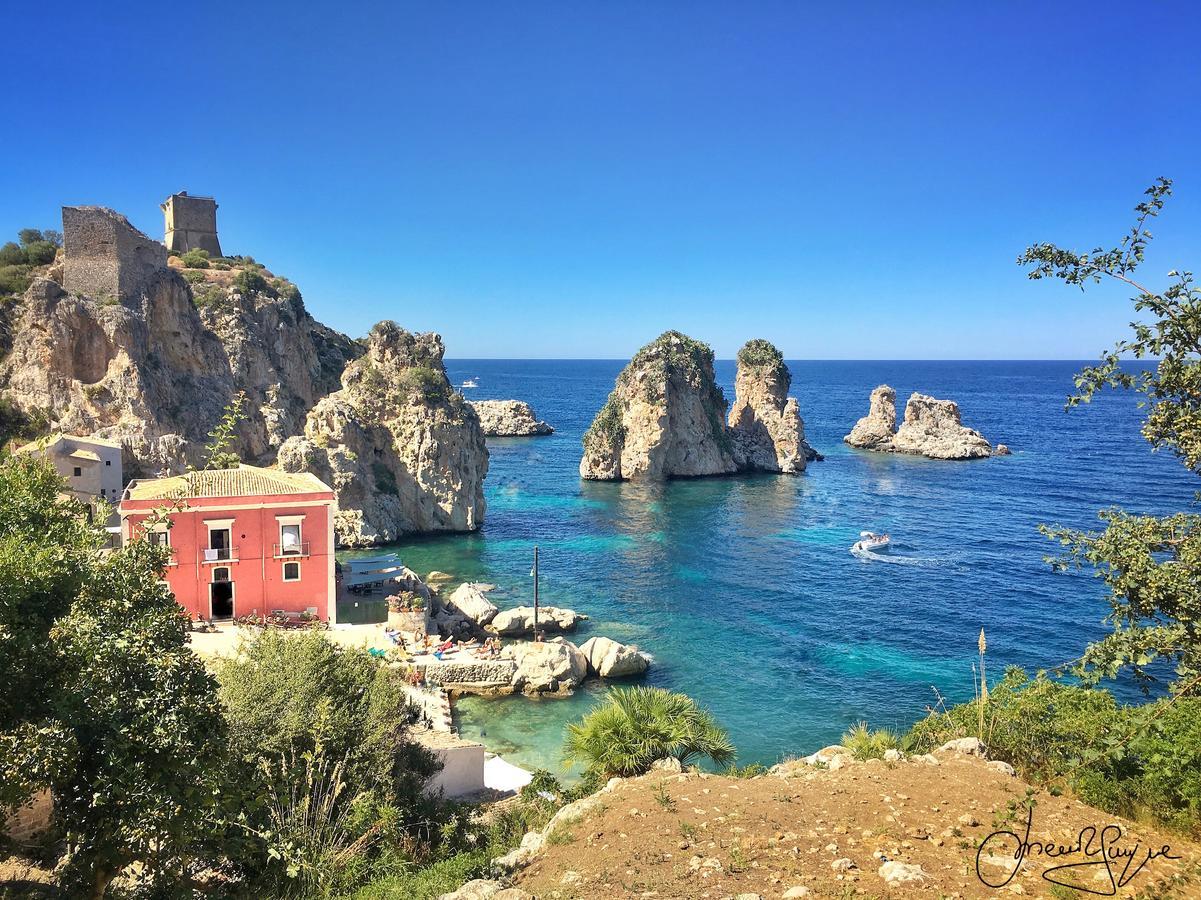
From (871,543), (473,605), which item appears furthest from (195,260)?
(871,543)

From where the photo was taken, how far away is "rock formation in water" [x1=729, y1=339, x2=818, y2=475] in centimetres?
7512

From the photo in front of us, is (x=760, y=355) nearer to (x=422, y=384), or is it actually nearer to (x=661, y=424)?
(x=661, y=424)

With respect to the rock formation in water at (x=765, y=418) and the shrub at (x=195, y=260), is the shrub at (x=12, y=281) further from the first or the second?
the rock formation in water at (x=765, y=418)

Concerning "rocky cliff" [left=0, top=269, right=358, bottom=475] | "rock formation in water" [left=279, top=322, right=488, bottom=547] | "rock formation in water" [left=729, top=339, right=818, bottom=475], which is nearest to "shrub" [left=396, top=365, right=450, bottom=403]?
"rock formation in water" [left=279, top=322, right=488, bottom=547]

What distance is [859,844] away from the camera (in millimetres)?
8219

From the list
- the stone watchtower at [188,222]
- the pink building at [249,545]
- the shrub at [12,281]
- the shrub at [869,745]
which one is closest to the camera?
the shrub at [869,745]

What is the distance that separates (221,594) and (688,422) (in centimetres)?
5200

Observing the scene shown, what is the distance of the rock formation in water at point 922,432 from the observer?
81.9m

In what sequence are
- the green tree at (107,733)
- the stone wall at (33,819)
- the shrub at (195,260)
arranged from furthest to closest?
the shrub at (195,260) < the stone wall at (33,819) < the green tree at (107,733)

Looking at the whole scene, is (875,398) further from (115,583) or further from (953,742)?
(115,583)

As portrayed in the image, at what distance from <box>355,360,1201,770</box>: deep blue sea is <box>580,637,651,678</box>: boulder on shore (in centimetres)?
79

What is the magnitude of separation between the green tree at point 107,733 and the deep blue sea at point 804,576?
558 inches

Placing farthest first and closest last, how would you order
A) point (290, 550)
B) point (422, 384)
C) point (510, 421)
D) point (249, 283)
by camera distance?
point (510, 421) < point (249, 283) < point (422, 384) < point (290, 550)

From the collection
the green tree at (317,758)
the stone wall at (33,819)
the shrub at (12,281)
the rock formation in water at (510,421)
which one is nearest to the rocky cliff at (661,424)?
the rock formation in water at (510,421)
